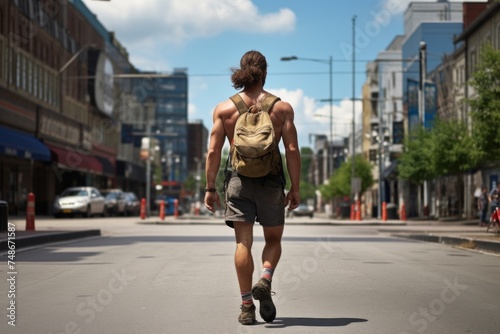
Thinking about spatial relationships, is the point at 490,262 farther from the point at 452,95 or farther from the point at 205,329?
the point at 452,95

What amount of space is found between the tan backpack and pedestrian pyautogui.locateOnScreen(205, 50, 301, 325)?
0.15m

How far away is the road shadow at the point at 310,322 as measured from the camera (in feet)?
23.5

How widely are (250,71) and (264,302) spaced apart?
184 cm

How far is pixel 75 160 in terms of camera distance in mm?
61438

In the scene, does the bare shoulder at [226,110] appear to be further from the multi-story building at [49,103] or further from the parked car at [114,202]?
the parked car at [114,202]

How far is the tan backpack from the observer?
6996mm

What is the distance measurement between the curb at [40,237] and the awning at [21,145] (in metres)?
18.9

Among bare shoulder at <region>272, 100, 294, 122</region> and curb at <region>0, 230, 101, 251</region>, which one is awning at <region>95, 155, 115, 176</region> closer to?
curb at <region>0, 230, 101, 251</region>

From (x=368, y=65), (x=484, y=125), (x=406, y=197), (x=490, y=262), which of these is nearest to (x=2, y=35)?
(x=484, y=125)

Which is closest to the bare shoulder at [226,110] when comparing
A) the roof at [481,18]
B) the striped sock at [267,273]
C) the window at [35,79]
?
the striped sock at [267,273]

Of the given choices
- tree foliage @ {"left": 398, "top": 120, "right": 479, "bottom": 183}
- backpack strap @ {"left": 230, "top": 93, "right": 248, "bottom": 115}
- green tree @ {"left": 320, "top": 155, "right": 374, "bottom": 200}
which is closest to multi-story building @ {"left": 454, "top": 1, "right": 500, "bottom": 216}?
tree foliage @ {"left": 398, "top": 120, "right": 479, "bottom": 183}

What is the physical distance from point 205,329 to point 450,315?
2.22m

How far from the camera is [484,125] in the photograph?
31750mm

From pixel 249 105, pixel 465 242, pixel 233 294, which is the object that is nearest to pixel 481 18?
pixel 465 242
